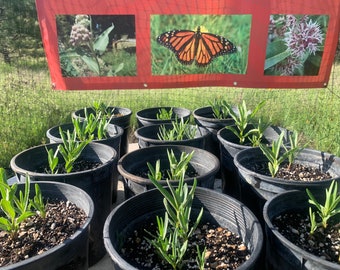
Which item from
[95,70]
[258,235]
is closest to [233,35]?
[95,70]

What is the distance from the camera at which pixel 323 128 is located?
3.28 meters

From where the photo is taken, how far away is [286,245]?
3.73 ft

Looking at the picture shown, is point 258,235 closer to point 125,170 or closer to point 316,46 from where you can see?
point 125,170

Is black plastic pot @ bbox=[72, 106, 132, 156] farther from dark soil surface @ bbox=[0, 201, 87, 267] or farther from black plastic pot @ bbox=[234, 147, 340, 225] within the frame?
dark soil surface @ bbox=[0, 201, 87, 267]

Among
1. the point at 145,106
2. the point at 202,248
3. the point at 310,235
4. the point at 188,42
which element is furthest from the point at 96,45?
the point at 310,235

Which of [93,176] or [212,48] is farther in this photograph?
[212,48]

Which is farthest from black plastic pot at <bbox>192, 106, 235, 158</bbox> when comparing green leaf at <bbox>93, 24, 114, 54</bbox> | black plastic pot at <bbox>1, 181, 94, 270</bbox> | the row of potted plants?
black plastic pot at <bbox>1, 181, 94, 270</bbox>

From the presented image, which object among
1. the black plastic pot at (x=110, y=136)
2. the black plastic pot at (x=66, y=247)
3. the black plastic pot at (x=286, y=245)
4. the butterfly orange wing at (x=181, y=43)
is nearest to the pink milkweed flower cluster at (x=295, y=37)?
the butterfly orange wing at (x=181, y=43)

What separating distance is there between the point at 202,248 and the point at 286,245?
337 millimetres

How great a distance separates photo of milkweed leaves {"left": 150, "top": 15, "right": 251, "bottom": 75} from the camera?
2.65 m

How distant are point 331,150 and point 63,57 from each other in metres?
2.60

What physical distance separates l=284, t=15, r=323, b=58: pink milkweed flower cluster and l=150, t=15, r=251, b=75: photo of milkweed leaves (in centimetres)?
38

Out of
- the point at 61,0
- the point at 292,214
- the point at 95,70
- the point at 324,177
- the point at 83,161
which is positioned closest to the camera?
the point at 292,214

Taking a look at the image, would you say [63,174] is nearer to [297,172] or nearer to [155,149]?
[155,149]
